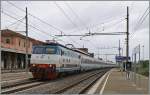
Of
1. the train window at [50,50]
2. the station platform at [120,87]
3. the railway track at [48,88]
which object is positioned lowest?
the station platform at [120,87]

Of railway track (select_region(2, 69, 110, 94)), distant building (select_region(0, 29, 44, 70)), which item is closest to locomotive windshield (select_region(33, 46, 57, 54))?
railway track (select_region(2, 69, 110, 94))

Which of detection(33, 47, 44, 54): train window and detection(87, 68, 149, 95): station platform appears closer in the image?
detection(87, 68, 149, 95): station platform

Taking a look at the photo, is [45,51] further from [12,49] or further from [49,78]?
[12,49]

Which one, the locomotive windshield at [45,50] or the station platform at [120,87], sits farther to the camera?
the locomotive windshield at [45,50]

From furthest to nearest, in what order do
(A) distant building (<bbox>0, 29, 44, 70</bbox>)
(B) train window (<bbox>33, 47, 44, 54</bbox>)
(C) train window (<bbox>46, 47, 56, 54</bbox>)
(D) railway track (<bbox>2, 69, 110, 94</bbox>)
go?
(A) distant building (<bbox>0, 29, 44, 70</bbox>) < (B) train window (<bbox>33, 47, 44, 54</bbox>) < (C) train window (<bbox>46, 47, 56, 54</bbox>) < (D) railway track (<bbox>2, 69, 110, 94</bbox>)

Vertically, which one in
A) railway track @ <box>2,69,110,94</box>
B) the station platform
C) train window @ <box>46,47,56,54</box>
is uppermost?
train window @ <box>46,47,56,54</box>

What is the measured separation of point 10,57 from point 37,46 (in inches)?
1716

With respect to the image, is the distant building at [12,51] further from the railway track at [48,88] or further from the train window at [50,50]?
the railway track at [48,88]

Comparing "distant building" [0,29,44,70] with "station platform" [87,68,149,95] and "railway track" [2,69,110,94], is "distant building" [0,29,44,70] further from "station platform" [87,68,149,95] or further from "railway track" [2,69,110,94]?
"railway track" [2,69,110,94]

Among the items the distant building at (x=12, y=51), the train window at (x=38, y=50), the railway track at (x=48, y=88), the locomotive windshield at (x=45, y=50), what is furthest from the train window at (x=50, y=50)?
the distant building at (x=12, y=51)

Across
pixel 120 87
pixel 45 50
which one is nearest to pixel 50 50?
pixel 45 50

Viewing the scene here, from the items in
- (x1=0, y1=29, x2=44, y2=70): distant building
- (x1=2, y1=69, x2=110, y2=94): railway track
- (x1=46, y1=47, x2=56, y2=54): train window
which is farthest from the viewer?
(x1=0, y1=29, x2=44, y2=70): distant building

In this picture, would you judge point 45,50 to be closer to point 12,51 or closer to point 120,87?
point 120,87

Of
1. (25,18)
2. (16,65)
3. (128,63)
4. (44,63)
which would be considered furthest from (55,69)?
(16,65)
